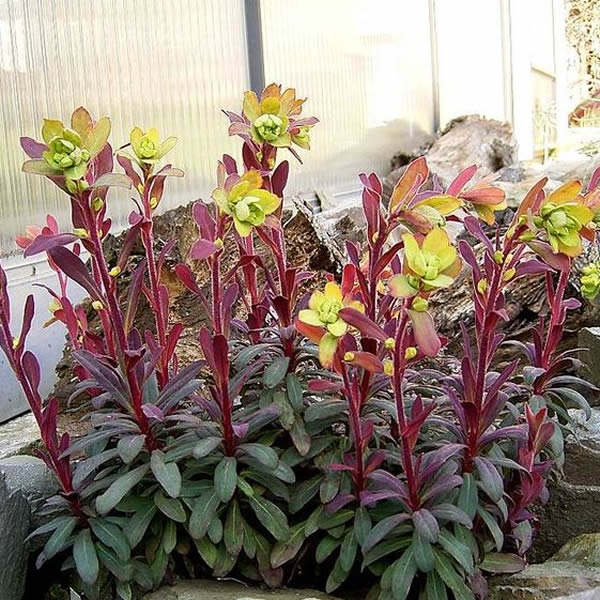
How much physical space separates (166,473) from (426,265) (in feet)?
1.79

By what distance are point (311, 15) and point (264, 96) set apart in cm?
402

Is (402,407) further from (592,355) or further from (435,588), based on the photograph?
(592,355)

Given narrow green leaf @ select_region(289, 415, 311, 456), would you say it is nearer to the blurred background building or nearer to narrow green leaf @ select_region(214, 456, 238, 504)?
narrow green leaf @ select_region(214, 456, 238, 504)

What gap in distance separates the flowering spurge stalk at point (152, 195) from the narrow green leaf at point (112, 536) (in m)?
0.28

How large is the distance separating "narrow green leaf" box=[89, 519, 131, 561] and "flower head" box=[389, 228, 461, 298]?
2.09 ft

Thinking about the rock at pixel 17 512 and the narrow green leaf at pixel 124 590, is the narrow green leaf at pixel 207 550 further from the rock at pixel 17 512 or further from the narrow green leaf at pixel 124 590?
the rock at pixel 17 512

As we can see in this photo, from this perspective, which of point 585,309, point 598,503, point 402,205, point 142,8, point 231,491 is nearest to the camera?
point 402,205

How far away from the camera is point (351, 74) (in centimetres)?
589

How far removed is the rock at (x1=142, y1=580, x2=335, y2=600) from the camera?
144 centimetres

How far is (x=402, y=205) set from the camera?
1.29 m

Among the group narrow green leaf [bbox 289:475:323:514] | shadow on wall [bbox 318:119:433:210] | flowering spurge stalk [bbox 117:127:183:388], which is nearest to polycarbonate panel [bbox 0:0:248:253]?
shadow on wall [bbox 318:119:433:210]

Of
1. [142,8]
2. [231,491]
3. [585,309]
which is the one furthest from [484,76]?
[231,491]

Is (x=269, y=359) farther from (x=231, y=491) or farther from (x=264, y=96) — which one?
(x=264, y=96)

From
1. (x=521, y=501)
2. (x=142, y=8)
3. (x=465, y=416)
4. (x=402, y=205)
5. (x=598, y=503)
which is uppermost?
(x=142, y=8)
